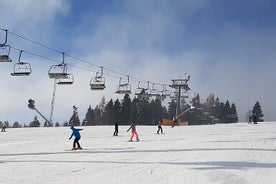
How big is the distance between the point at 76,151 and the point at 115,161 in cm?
550

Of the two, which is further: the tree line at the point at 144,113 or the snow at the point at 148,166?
the tree line at the point at 144,113

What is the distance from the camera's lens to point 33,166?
56.1 ft

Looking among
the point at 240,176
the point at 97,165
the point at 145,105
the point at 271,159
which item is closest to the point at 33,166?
the point at 97,165

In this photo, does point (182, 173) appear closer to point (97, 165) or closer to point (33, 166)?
point (97, 165)

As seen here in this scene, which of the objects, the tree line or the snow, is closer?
the snow

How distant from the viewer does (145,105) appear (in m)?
107

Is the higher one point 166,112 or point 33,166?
point 166,112

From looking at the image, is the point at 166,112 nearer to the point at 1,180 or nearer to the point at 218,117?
the point at 218,117

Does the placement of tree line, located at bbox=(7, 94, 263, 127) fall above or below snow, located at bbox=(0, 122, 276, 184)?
above

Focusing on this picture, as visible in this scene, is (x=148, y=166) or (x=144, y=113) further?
(x=144, y=113)

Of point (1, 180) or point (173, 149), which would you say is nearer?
point (1, 180)

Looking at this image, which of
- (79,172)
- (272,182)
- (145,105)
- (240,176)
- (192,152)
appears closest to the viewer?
(272,182)

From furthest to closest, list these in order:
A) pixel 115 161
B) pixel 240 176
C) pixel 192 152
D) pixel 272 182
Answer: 1. pixel 192 152
2. pixel 115 161
3. pixel 240 176
4. pixel 272 182

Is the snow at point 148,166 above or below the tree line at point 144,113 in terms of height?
below
